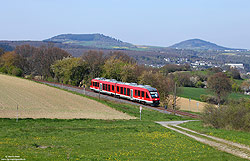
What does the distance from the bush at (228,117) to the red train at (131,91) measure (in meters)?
17.7

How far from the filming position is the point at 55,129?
25.4m

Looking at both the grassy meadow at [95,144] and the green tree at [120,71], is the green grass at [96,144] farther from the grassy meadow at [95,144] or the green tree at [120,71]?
the green tree at [120,71]

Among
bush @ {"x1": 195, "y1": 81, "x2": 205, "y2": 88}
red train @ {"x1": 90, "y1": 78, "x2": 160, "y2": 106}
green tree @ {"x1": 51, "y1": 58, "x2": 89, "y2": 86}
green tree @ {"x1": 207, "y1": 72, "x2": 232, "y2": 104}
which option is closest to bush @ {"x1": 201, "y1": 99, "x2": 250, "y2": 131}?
red train @ {"x1": 90, "y1": 78, "x2": 160, "y2": 106}

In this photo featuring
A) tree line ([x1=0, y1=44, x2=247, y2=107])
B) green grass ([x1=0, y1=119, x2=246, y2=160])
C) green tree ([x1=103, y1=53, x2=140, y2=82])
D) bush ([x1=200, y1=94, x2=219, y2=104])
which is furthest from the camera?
bush ([x1=200, y1=94, x2=219, y2=104])

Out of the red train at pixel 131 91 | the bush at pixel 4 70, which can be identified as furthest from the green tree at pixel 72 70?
the red train at pixel 131 91

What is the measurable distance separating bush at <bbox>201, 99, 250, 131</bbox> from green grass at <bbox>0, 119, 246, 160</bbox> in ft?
20.2

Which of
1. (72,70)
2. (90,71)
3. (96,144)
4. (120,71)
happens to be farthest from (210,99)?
(96,144)

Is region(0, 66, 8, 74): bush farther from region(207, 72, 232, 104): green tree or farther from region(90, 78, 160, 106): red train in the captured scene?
region(207, 72, 232, 104): green tree

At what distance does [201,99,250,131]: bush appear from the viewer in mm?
27906

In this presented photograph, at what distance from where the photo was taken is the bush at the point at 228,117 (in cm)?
2791

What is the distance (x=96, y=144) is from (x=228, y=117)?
46.5 feet

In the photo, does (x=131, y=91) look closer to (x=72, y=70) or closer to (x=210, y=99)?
(x=210, y=99)

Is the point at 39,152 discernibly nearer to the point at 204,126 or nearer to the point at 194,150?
the point at 194,150

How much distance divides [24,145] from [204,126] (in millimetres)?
18334
